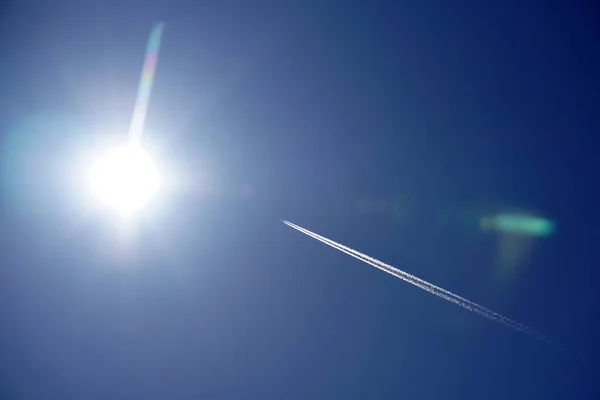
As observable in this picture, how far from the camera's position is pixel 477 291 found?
5.98 ft

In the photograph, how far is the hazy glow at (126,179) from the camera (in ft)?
6.51

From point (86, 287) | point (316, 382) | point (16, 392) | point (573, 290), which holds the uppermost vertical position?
point (573, 290)

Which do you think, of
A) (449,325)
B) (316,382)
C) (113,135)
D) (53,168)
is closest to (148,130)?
(113,135)

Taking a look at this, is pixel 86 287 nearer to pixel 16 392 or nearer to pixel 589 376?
pixel 16 392

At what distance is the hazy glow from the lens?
1.99 metres

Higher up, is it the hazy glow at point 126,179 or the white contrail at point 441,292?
the hazy glow at point 126,179

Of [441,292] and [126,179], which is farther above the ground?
[126,179]

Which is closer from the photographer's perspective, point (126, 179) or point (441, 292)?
point (441, 292)

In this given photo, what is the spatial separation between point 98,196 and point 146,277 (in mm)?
541

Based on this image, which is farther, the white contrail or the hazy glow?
the hazy glow

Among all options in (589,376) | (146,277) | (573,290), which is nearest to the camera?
(589,376)

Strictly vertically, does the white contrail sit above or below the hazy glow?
below

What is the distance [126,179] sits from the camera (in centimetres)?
198

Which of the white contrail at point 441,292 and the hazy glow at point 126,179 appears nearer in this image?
the white contrail at point 441,292
